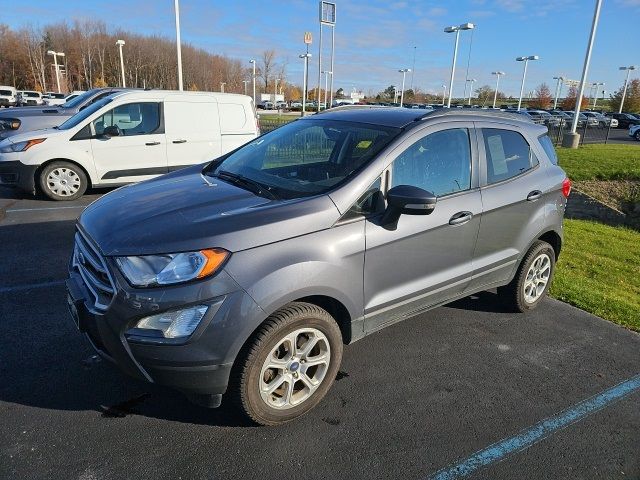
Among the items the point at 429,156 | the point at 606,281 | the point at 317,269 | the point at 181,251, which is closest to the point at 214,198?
the point at 181,251

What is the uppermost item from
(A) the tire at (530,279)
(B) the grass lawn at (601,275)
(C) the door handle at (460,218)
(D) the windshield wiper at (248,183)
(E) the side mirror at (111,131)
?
(D) the windshield wiper at (248,183)

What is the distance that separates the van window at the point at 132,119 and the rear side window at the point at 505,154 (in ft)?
21.7

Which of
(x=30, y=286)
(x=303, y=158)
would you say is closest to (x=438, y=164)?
(x=303, y=158)

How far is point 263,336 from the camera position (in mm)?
2504

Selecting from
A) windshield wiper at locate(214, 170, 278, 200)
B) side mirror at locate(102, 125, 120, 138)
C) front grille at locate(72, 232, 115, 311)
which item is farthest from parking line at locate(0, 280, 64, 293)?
side mirror at locate(102, 125, 120, 138)

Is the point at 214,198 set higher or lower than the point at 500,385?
higher

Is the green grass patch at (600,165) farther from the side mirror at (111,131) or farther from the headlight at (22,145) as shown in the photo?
the headlight at (22,145)

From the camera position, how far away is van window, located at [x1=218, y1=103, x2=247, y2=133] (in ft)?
29.7

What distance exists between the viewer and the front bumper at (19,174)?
784 centimetres

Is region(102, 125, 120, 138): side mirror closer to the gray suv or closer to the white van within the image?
the white van

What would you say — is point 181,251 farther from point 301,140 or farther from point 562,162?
point 562,162

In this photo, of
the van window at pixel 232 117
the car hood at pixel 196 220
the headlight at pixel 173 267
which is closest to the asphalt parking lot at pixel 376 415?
the headlight at pixel 173 267

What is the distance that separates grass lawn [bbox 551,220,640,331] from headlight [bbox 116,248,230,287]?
13.2ft

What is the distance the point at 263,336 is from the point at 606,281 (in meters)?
5.20
